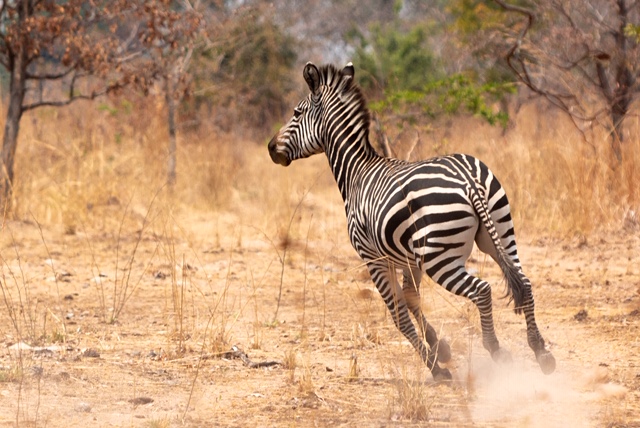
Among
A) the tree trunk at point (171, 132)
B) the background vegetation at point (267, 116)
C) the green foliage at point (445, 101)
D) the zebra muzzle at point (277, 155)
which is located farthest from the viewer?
the tree trunk at point (171, 132)

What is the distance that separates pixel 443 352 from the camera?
4.93 metres

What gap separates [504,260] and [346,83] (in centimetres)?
158

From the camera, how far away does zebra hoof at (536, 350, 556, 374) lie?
179 inches

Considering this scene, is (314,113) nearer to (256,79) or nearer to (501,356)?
(501,356)

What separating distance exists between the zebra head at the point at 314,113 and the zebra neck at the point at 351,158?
0.55ft

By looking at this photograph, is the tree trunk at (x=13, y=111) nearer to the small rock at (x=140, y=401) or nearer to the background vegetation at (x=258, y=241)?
the background vegetation at (x=258, y=241)

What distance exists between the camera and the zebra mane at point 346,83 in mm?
5391

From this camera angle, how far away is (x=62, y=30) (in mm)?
9266

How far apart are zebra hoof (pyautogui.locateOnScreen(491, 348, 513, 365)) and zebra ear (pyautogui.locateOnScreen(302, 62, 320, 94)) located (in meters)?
1.95

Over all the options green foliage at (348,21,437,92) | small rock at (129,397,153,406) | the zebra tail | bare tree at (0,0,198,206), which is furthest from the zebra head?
green foliage at (348,21,437,92)

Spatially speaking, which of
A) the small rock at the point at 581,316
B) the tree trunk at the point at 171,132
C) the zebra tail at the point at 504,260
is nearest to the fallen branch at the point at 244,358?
the zebra tail at the point at 504,260

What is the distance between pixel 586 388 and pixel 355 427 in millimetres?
1311

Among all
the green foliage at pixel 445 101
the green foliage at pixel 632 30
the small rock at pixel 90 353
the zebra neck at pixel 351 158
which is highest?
the green foliage at pixel 632 30

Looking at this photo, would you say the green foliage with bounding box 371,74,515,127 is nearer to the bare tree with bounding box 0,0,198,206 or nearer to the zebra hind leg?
the bare tree with bounding box 0,0,198,206
